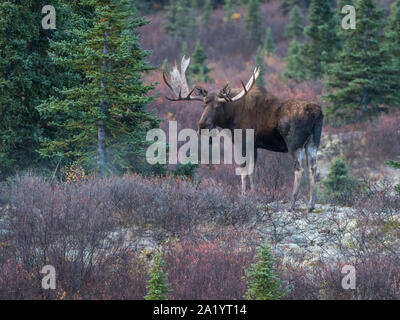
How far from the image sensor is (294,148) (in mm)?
9484

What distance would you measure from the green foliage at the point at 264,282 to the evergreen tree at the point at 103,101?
5287 mm

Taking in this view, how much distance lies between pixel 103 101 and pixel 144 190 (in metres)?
2.69

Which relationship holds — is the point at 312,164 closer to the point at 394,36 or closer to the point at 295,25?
the point at 394,36

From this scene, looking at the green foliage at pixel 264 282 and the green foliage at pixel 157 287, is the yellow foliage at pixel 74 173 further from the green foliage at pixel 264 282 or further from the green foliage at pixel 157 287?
the green foliage at pixel 264 282

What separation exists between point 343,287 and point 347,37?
48.1 feet

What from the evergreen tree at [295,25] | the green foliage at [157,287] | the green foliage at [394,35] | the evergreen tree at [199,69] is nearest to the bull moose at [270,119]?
the green foliage at [157,287]

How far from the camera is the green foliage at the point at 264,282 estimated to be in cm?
575

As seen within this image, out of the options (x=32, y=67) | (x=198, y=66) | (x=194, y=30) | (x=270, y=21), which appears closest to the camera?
(x=32, y=67)

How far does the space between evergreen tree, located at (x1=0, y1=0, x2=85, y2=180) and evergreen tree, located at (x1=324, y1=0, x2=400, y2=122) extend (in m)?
10.3

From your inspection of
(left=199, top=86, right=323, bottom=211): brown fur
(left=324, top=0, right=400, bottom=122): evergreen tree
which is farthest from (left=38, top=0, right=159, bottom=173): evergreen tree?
(left=324, top=0, right=400, bottom=122): evergreen tree

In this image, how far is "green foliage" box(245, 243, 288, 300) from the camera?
575 centimetres

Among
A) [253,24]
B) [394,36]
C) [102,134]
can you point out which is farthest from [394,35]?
[253,24]
